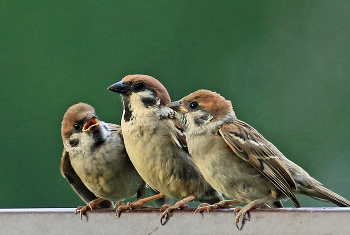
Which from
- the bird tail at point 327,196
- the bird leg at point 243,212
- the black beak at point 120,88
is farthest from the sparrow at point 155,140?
the bird tail at point 327,196

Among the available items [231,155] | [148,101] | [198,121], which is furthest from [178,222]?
[148,101]

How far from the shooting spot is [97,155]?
3.31 m

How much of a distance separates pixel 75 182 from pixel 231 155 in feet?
3.41

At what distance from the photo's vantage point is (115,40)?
622 cm

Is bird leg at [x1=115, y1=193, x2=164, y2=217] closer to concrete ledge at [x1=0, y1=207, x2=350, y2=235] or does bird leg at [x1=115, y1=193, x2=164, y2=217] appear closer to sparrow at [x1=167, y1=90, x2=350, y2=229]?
concrete ledge at [x1=0, y1=207, x2=350, y2=235]

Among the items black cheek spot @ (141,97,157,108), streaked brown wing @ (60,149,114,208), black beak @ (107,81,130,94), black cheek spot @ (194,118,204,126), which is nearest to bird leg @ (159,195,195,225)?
black cheek spot @ (194,118,204,126)

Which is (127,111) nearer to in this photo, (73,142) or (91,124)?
(91,124)

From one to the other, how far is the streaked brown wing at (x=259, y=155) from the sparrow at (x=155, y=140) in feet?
0.90

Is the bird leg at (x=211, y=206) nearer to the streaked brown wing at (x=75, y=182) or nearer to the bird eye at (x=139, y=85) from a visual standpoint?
the bird eye at (x=139, y=85)

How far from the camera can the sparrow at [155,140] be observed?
3100 millimetres

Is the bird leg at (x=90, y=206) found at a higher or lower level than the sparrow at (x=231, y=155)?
lower

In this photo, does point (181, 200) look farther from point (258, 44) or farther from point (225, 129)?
point (258, 44)

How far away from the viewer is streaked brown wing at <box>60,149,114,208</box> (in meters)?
3.48

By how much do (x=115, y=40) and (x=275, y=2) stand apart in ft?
6.00
